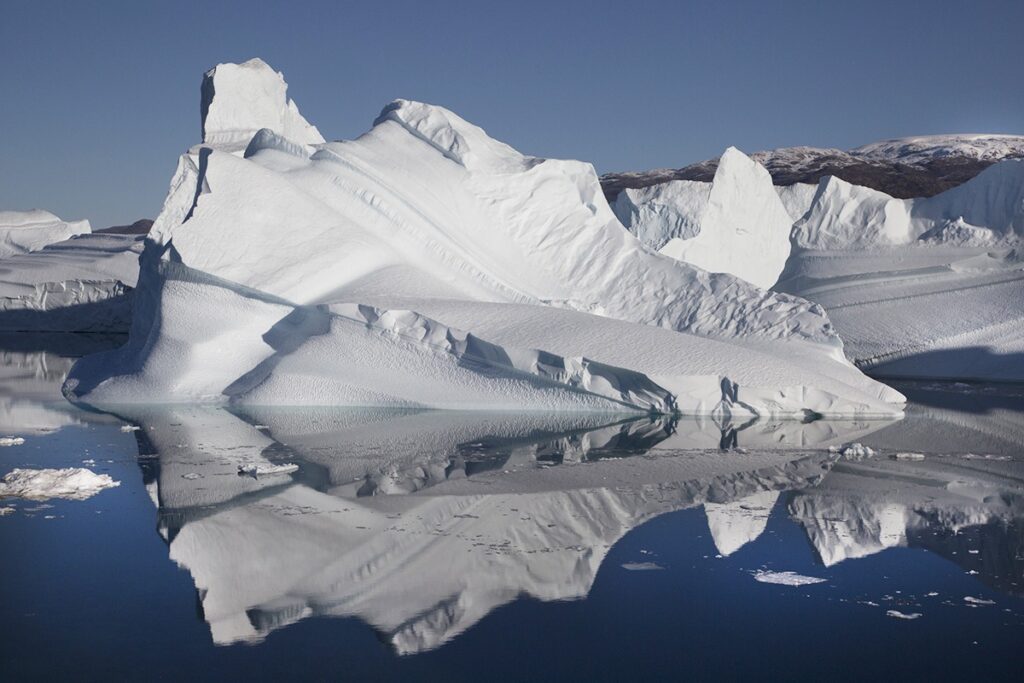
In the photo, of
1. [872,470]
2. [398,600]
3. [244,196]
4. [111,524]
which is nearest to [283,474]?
[111,524]

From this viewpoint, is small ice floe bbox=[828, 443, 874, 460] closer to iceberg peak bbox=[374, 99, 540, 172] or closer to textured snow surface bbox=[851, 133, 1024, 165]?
iceberg peak bbox=[374, 99, 540, 172]

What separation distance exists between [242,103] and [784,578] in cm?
1206

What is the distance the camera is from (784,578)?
397 cm

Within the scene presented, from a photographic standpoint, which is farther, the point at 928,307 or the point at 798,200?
the point at 798,200

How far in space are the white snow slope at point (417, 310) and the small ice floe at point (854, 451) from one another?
153 cm

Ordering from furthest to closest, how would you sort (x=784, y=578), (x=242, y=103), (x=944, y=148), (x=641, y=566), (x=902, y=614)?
(x=944, y=148), (x=242, y=103), (x=641, y=566), (x=784, y=578), (x=902, y=614)

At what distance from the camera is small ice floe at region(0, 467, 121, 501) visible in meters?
5.16

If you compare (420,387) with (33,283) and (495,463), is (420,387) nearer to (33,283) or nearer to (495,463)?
(495,463)

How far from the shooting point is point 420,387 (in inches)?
338

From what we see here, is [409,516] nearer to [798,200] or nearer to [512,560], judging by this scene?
[512,560]

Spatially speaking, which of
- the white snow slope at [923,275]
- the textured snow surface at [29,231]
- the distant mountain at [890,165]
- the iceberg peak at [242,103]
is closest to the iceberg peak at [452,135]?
the iceberg peak at [242,103]

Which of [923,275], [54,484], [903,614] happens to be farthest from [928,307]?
[54,484]

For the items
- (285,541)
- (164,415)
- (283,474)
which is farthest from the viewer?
(164,415)

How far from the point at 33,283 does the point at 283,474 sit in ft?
52.6
